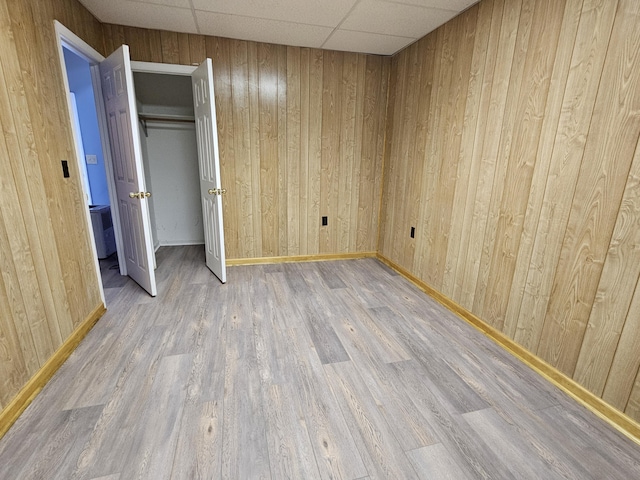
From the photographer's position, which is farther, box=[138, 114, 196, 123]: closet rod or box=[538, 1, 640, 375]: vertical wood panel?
box=[138, 114, 196, 123]: closet rod

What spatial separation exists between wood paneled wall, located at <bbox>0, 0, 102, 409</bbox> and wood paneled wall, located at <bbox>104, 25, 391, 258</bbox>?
1.30m

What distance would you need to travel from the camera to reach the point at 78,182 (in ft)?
7.48

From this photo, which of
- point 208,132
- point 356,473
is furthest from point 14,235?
point 356,473

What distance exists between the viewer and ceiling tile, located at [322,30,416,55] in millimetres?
2932

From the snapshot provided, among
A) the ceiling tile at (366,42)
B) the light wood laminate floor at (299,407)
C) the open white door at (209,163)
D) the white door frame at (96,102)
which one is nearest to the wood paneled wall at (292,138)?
the ceiling tile at (366,42)

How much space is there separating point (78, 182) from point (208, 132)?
1.14 metres

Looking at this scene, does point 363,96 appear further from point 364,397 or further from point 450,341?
point 364,397

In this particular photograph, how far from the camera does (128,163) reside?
2684mm

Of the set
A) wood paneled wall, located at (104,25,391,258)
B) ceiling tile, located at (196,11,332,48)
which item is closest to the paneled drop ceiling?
ceiling tile, located at (196,11,332,48)

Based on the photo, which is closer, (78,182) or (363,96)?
(78,182)

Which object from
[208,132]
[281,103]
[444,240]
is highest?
[281,103]

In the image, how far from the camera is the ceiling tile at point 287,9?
7.60 feet

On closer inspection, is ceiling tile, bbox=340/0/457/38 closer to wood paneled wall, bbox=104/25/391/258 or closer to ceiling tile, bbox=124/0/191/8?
wood paneled wall, bbox=104/25/391/258

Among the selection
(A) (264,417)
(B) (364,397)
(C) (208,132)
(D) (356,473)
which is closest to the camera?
Answer: (D) (356,473)
